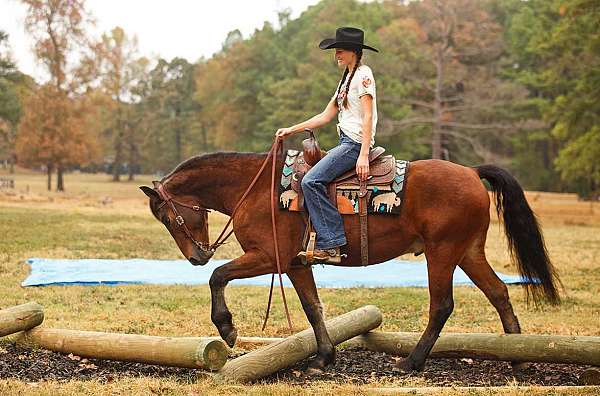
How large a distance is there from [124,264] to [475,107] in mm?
29783

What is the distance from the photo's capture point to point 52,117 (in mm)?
47875

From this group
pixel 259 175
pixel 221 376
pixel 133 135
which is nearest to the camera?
pixel 221 376

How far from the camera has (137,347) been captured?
6.81 meters

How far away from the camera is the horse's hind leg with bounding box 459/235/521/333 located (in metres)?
7.40

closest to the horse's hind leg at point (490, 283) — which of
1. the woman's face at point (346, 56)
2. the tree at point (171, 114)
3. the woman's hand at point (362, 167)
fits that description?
the woman's hand at point (362, 167)

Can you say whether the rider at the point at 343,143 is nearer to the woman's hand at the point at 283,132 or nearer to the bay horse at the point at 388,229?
the woman's hand at the point at 283,132

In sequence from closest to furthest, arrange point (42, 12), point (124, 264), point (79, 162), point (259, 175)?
point (259, 175)
point (124, 264)
point (42, 12)
point (79, 162)

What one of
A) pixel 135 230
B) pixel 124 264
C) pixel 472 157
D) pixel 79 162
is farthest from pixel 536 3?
pixel 124 264

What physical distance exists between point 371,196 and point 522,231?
153 cm

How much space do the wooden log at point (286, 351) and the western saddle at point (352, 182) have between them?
0.78 meters

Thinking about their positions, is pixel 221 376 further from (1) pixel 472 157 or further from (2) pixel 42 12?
(1) pixel 472 157

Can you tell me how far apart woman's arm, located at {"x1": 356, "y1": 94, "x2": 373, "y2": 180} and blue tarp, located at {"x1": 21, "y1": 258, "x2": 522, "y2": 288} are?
21.7 feet

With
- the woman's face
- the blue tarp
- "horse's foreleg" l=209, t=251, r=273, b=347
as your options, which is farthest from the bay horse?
the blue tarp

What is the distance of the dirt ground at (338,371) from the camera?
22.0ft
